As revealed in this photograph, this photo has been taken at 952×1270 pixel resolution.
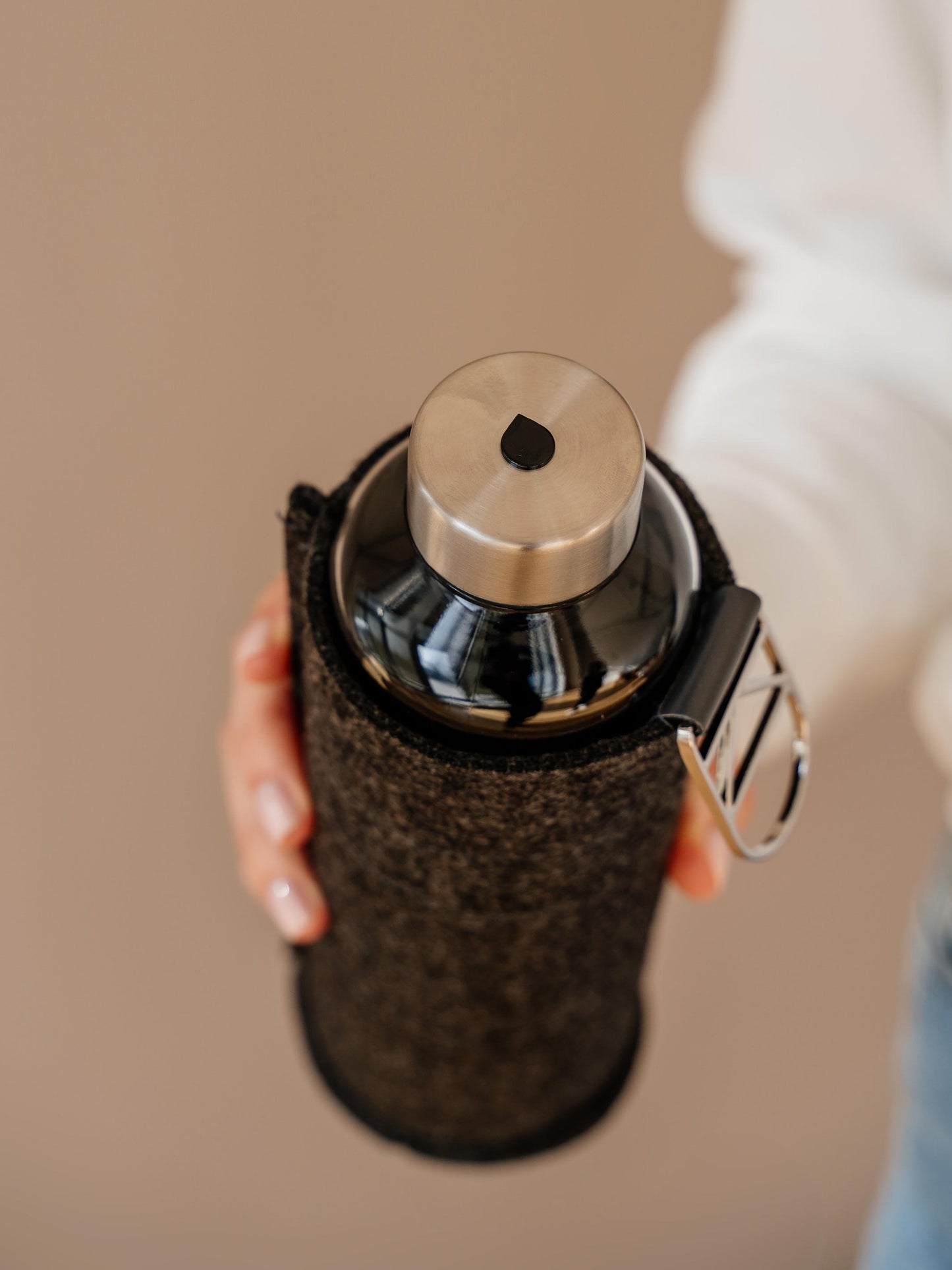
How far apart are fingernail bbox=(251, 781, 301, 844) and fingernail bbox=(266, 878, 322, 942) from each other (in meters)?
0.02

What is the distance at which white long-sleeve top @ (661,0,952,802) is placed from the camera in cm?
45

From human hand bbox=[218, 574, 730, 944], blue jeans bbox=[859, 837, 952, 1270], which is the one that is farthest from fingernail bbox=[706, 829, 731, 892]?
blue jeans bbox=[859, 837, 952, 1270]

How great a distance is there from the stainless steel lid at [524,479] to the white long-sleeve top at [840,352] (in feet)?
0.58

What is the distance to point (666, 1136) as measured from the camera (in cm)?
95

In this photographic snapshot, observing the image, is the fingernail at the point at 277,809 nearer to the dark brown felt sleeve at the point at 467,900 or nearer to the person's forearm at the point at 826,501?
the dark brown felt sleeve at the point at 467,900

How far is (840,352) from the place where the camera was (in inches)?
19.8

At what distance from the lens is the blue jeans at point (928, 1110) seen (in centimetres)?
51

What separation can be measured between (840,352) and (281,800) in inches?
11.4

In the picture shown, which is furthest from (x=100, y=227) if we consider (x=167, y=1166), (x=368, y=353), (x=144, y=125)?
(x=167, y=1166)

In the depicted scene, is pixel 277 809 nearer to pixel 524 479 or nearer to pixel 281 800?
pixel 281 800

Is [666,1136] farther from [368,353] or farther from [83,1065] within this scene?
[368,353]

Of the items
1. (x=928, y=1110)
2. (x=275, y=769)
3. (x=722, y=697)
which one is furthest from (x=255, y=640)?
(x=928, y=1110)

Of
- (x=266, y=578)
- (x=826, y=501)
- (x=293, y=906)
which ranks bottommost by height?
(x=266, y=578)

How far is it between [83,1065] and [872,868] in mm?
584
